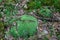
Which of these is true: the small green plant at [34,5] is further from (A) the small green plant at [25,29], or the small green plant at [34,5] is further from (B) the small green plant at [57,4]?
(A) the small green plant at [25,29]

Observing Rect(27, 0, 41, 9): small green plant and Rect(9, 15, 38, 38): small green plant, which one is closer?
Rect(9, 15, 38, 38): small green plant

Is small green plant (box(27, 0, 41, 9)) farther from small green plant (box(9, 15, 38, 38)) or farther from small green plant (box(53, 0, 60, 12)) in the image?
small green plant (box(9, 15, 38, 38))

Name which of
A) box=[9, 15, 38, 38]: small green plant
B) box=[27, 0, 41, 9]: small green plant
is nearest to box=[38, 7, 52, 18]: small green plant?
box=[27, 0, 41, 9]: small green plant

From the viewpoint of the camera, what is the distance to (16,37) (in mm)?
4617

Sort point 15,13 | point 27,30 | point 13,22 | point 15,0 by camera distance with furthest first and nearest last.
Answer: point 15,0, point 15,13, point 13,22, point 27,30

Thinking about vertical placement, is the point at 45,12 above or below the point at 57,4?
below

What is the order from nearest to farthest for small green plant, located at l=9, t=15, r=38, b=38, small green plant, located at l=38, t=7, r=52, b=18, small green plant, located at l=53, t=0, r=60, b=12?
1. small green plant, located at l=9, t=15, r=38, b=38
2. small green plant, located at l=38, t=7, r=52, b=18
3. small green plant, located at l=53, t=0, r=60, b=12

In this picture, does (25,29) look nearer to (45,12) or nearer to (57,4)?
(45,12)

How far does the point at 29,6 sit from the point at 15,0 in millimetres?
517

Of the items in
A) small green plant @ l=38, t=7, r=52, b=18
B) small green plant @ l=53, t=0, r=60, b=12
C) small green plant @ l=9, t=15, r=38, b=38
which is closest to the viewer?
small green plant @ l=9, t=15, r=38, b=38

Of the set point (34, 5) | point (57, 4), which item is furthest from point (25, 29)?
point (57, 4)

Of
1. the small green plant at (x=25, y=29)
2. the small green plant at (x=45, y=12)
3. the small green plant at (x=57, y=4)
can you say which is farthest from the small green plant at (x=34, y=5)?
the small green plant at (x=25, y=29)

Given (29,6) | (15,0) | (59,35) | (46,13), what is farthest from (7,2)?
(59,35)

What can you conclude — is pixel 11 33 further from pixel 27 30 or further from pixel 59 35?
pixel 59 35
